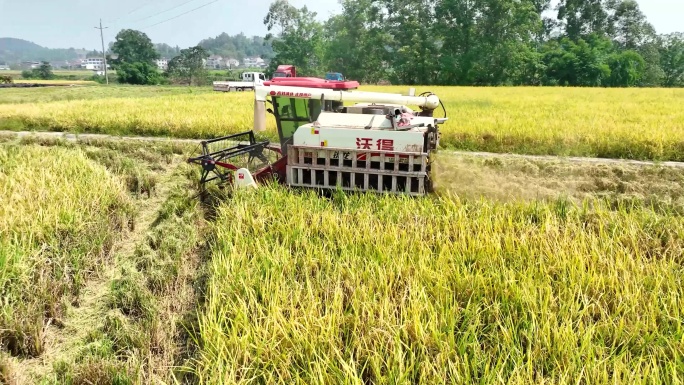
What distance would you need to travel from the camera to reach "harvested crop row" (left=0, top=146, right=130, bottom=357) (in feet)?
10.9

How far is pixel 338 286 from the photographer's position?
3.14 metres

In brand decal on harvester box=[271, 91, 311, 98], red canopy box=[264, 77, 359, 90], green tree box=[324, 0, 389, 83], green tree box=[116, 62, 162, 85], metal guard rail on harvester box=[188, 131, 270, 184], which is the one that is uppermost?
green tree box=[324, 0, 389, 83]

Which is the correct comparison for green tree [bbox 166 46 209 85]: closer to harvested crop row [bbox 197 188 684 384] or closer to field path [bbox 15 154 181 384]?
field path [bbox 15 154 181 384]

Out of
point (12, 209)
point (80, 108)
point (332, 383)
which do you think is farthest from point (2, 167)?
point (80, 108)

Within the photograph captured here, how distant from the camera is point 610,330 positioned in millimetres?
2764

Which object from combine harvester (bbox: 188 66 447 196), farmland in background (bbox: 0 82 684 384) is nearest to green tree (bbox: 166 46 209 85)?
farmland in background (bbox: 0 82 684 384)

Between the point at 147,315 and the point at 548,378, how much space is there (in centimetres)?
281

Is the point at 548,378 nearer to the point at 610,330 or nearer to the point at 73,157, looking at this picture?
the point at 610,330

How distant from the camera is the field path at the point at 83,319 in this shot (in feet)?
9.80

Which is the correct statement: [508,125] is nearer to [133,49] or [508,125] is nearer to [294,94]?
[294,94]

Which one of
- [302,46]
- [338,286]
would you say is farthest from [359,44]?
[338,286]

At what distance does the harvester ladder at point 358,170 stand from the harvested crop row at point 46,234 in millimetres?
2273

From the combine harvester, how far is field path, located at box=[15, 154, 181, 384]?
1.57m

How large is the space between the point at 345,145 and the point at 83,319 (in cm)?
331
